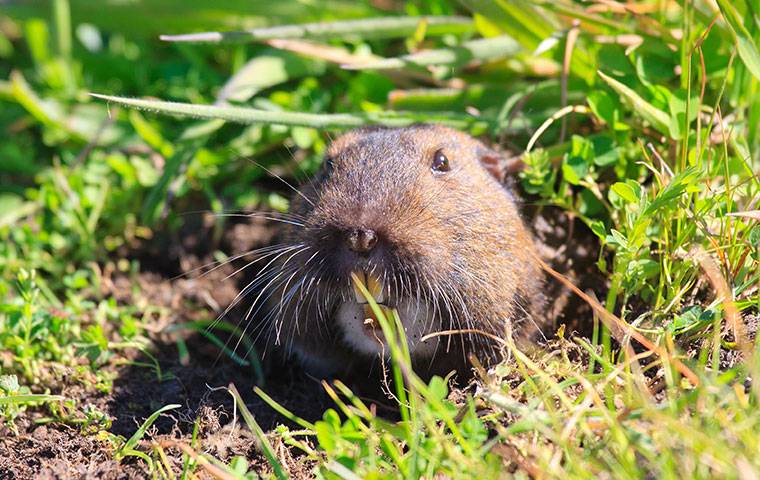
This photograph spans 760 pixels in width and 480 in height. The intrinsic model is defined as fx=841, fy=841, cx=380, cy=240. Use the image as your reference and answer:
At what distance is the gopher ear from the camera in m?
3.81

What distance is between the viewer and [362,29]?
4477 millimetres

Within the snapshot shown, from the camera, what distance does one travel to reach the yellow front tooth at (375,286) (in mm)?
2961

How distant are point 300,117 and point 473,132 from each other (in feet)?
2.90

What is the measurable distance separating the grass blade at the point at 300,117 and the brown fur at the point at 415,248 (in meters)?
0.25

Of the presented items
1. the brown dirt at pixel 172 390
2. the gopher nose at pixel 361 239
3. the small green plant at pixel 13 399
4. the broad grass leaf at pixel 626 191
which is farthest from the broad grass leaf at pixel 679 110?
the small green plant at pixel 13 399

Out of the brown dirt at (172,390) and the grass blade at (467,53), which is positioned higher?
the grass blade at (467,53)

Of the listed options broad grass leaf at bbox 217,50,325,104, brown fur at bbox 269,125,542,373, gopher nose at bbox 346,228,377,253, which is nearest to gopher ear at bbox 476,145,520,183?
brown fur at bbox 269,125,542,373

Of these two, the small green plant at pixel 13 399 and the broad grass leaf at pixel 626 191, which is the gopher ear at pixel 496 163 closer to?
the broad grass leaf at pixel 626 191

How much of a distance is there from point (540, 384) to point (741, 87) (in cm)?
182

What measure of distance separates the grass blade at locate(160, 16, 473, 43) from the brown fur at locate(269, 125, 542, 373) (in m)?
0.82

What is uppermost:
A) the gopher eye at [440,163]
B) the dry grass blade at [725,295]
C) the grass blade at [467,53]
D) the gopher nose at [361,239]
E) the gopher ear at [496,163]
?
the grass blade at [467,53]

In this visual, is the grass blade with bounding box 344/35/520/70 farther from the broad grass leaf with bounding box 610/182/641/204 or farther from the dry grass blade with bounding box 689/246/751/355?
the dry grass blade with bounding box 689/246/751/355

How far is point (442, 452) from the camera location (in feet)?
8.25

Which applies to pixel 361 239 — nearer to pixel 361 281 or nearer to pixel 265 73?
pixel 361 281
